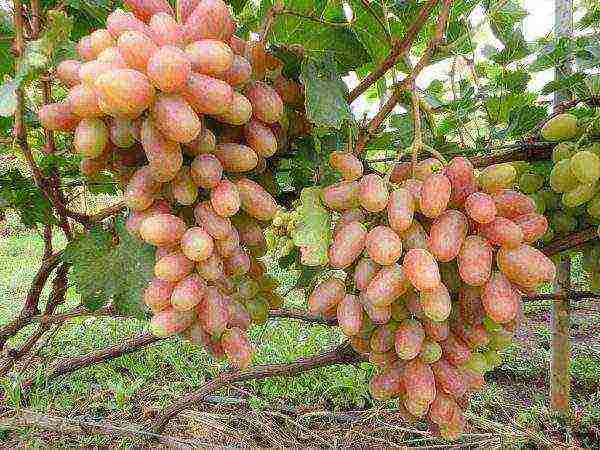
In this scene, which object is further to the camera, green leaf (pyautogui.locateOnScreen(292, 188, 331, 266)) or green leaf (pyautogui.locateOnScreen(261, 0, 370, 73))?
green leaf (pyautogui.locateOnScreen(261, 0, 370, 73))

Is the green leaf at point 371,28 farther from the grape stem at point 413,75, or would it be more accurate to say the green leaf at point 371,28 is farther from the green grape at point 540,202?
the green grape at point 540,202

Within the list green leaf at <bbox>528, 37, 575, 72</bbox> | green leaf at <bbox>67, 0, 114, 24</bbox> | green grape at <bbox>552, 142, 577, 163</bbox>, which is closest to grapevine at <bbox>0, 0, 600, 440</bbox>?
green grape at <bbox>552, 142, 577, 163</bbox>

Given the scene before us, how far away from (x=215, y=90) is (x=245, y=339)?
349 mm

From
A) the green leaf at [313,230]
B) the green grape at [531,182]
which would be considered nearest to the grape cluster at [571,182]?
the green grape at [531,182]

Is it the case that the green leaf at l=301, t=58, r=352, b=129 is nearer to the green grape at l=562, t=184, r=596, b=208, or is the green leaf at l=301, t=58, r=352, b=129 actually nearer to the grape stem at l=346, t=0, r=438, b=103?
the grape stem at l=346, t=0, r=438, b=103

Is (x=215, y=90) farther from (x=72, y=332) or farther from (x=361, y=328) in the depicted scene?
(x=72, y=332)

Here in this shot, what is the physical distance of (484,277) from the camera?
746 millimetres

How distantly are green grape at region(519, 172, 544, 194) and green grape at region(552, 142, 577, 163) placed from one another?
0.08 metres

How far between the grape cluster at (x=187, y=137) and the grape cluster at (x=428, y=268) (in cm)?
13

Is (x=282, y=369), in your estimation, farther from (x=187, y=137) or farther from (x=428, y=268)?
(x=187, y=137)

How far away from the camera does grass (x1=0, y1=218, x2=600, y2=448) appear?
2180 millimetres

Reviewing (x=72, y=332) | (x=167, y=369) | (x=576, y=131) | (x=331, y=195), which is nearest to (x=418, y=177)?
(x=331, y=195)

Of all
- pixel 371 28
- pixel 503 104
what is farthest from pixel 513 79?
pixel 371 28

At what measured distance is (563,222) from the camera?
1118 mm
